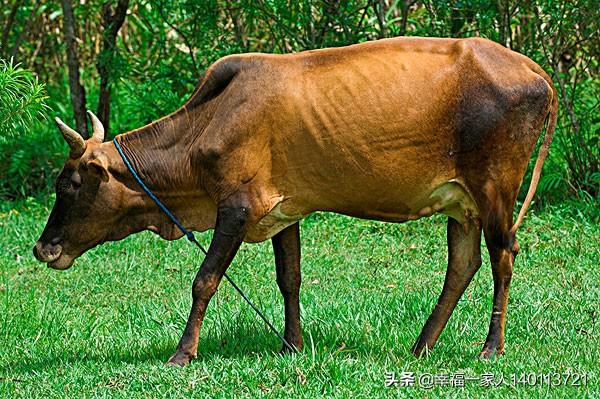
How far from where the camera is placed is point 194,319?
19.9 feet

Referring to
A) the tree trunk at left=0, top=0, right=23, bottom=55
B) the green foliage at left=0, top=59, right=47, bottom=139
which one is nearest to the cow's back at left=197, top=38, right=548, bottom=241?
the green foliage at left=0, top=59, right=47, bottom=139

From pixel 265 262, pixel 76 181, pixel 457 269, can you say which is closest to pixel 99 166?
pixel 76 181

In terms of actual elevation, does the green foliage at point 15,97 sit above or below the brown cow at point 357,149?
above

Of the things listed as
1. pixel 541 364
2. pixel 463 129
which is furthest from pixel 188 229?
pixel 541 364

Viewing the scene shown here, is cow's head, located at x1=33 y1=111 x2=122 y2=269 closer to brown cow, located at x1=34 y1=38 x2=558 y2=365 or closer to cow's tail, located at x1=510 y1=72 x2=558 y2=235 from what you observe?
brown cow, located at x1=34 y1=38 x2=558 y2=365

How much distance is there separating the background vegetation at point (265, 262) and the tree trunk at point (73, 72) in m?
0.02

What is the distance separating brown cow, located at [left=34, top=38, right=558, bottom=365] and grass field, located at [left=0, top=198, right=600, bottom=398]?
1.08ft

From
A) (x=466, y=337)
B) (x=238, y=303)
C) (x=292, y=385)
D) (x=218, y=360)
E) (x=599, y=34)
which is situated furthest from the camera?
(x=599, y=34)

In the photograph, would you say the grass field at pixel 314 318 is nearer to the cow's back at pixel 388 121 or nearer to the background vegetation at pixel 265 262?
the background vegetation at pixel 265 262

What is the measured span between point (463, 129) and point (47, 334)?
2.77 metres

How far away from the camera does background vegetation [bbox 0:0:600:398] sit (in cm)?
584

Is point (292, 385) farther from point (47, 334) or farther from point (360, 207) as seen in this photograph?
point (47, 334)

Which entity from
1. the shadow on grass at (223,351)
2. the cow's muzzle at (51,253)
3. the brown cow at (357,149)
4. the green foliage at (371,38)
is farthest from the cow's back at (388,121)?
the green foliage at (371,38)

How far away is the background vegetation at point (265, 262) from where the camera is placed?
5836 mm
